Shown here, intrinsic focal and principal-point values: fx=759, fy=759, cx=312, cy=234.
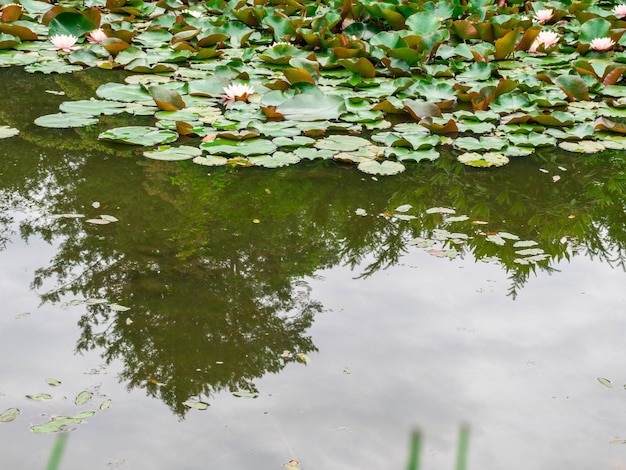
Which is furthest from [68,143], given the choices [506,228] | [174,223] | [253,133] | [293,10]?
[293,10]

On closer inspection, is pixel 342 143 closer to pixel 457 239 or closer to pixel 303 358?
pixel 457 239

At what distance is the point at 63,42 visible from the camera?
4953 millimetres

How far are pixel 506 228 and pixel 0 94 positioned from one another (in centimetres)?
285

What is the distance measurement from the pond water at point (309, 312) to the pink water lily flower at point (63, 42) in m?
1.77

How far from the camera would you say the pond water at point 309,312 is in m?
1.68

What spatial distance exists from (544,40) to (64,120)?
3.27m

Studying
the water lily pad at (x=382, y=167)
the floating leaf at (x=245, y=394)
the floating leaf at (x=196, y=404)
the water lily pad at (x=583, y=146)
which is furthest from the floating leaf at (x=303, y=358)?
the water lily pad at (x=583, y=146)

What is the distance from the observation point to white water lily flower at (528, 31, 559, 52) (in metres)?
5.20

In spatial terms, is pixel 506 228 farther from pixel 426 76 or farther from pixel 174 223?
pixel 426 76

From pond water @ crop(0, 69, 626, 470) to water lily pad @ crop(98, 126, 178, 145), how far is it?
7 centimetres

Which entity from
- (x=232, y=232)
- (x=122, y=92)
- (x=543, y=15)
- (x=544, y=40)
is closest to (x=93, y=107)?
(x=122, y=92)

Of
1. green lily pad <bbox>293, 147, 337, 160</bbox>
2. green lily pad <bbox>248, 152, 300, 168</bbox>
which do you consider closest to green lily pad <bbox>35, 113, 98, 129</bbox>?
green lily pad <bbox>248, 152, 300, 168</bbox>

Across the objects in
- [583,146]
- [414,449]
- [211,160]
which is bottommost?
[583,146]

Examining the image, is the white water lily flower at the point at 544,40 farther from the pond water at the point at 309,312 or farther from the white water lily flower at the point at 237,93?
the white water lily flower at the point at 237,93
